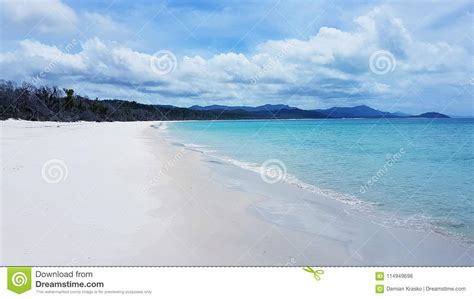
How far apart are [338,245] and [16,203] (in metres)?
4.36

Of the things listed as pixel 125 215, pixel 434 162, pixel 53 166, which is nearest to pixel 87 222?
pixel 125 215

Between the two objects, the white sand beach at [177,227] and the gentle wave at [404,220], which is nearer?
the white sand beach at [177,227]

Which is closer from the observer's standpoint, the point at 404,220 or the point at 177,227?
the point at 177,227

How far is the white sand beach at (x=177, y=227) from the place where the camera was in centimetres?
415

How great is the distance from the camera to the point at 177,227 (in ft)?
16.8

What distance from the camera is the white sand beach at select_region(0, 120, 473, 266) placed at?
4.15 meters

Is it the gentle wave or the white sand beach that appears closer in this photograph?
the white sand beach

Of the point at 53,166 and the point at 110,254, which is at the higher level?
the point at 53,166

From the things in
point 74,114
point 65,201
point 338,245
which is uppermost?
point 74,114

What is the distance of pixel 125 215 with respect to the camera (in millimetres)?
5270

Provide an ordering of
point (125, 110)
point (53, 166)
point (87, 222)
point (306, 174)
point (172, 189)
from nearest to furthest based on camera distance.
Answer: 1. point (87, 222)
2. point (172, 189)
3. point (53, 166)
4. point (306, 174)
5. point (125, 110)

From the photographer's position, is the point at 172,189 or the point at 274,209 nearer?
the point at 274,209

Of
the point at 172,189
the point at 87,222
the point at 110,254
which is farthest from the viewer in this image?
the point at 172,189

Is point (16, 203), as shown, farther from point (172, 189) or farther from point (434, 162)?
point (434, 162)
